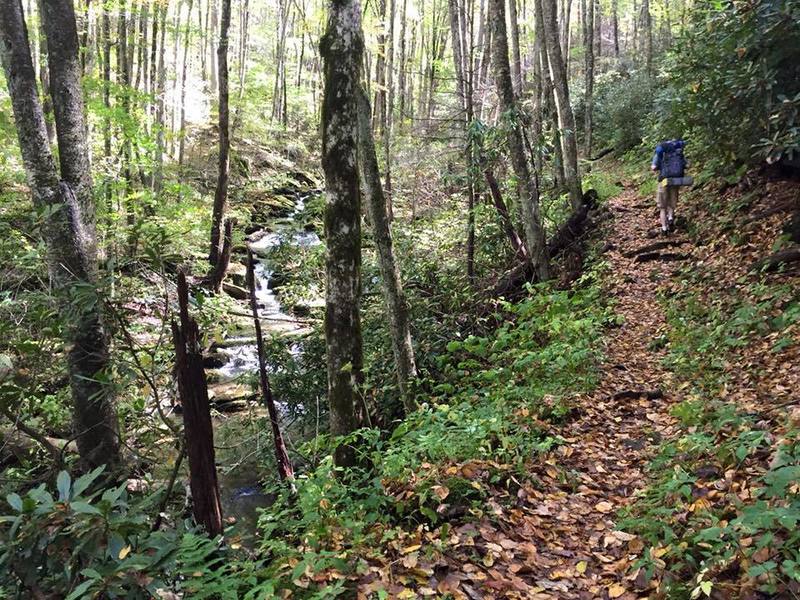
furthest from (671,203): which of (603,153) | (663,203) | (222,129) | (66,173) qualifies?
(603,153)

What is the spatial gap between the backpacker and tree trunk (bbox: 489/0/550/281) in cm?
262

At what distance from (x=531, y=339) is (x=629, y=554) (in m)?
4.12

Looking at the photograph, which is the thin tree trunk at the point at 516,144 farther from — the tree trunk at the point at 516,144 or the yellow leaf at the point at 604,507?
the yellow leaf at the point at 604,507

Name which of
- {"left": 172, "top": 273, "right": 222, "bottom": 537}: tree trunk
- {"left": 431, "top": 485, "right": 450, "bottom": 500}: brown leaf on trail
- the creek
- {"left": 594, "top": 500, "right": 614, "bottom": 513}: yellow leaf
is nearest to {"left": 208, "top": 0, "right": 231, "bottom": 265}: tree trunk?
the creek

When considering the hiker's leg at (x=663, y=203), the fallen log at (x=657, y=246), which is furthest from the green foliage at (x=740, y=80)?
the fallen log at (x=657, y=246)

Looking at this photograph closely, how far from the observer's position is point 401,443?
17.3 feet

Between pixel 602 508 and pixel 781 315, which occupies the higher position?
pixel 781 315

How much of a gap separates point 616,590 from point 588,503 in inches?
42.6

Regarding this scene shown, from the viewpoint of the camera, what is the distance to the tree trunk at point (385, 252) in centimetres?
635

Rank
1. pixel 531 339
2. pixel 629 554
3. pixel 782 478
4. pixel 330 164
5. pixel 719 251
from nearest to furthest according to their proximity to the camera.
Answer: pixel 782 478, pixel 629 554, pixel 330 164, pixel 531 339, pixel 719 251

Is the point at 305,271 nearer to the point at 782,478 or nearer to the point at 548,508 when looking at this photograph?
the point at 548,508

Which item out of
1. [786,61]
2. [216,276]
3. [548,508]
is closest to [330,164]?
[548,508]

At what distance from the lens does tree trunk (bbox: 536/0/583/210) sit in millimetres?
11367

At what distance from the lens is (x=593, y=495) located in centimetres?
448
